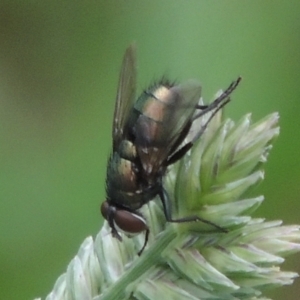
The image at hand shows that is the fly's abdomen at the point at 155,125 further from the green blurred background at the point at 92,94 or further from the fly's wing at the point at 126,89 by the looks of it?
the green blurred background at the point at 92,94

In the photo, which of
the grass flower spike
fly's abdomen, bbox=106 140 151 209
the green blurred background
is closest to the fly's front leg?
the grass flower spike

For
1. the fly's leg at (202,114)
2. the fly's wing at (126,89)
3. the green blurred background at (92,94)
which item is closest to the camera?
the fly's leg at (202,114)

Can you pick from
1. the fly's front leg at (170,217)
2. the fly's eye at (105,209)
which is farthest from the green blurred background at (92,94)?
the fly's front leg at (170,217)

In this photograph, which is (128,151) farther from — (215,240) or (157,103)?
(215,240)

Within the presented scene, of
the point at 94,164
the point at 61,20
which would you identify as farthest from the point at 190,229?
the point at 61,20

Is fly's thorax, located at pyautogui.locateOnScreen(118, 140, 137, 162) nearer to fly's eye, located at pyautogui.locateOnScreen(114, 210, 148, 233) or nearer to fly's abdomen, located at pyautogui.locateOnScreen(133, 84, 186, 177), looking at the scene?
fly's abdomen, located at pyautogui.locateOnScreen(133, 84, 186, 177)

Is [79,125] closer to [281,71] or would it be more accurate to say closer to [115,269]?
[281,71]
